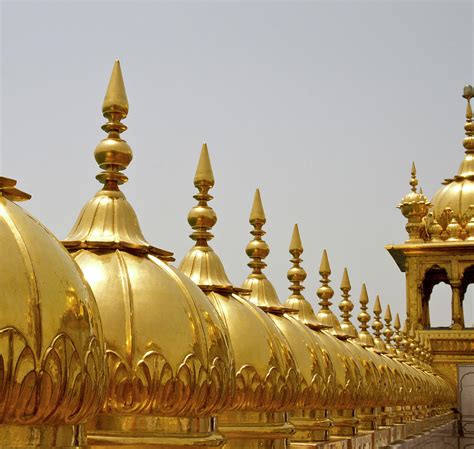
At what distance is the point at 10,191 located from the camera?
99.3 inches

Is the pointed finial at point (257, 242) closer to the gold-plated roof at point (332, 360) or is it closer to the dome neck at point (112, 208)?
the gold-plated roof at point (332, 360)

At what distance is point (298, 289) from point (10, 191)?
5.23m

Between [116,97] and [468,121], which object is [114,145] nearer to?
[116,97]

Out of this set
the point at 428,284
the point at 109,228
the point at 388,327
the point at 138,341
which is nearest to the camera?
the point at 138,341

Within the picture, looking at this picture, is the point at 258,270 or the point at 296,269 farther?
the point at 296,269

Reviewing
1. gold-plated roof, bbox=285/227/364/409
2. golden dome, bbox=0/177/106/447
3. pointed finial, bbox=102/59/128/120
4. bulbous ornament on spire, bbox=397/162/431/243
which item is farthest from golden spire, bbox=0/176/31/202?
bulbous ornament on spire, bbox=397/162/431/243

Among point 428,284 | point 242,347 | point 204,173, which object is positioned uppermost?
point 428,284

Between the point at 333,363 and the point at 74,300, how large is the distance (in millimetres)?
4548

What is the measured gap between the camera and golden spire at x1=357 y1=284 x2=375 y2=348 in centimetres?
1195

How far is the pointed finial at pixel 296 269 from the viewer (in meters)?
7.64

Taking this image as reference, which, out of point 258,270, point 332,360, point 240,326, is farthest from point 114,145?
point 332,360

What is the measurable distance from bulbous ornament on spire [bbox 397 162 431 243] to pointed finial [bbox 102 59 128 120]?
23.8 m

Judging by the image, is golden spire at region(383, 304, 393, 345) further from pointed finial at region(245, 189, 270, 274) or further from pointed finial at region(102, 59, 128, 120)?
pointed finial at region(102, 59, 128, 120)

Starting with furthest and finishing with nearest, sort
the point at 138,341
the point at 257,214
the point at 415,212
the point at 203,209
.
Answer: the point at 415,212
the point at 257,214
the point at 203,209
the point at 138,341
